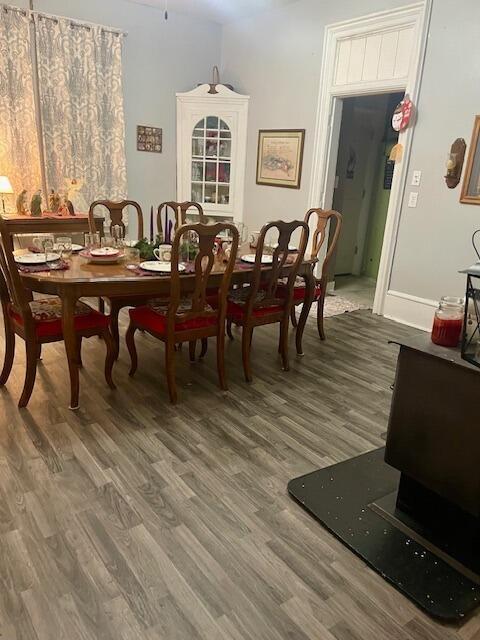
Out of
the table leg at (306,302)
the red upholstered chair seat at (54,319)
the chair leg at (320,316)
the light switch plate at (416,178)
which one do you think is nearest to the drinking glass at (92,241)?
the red upholstered chair seat at (54,319)

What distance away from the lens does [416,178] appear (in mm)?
4148

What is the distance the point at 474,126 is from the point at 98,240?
2.99 metres

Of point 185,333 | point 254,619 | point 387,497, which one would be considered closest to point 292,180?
point 185,333

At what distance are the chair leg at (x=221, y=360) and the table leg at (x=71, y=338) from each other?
82 cm

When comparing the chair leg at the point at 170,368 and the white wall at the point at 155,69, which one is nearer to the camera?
the chair leg at the point at 170,368

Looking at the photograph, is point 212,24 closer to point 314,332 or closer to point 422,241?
point 422,241

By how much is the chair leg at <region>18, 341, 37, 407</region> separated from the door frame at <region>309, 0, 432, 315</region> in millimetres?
3274

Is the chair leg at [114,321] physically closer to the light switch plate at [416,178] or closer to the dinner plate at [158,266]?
the dinner plate at [158,266]

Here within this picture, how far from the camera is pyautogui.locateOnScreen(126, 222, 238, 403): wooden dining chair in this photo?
249 centimetres

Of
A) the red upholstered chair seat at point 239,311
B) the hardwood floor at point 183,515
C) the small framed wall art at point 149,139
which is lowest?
the hardwood floor at point 183,515

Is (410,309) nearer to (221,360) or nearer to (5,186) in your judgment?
(221,360)

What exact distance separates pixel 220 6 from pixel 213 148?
1491 mm

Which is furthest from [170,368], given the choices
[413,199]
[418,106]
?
[418,106]

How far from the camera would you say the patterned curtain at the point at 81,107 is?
15.5ft
